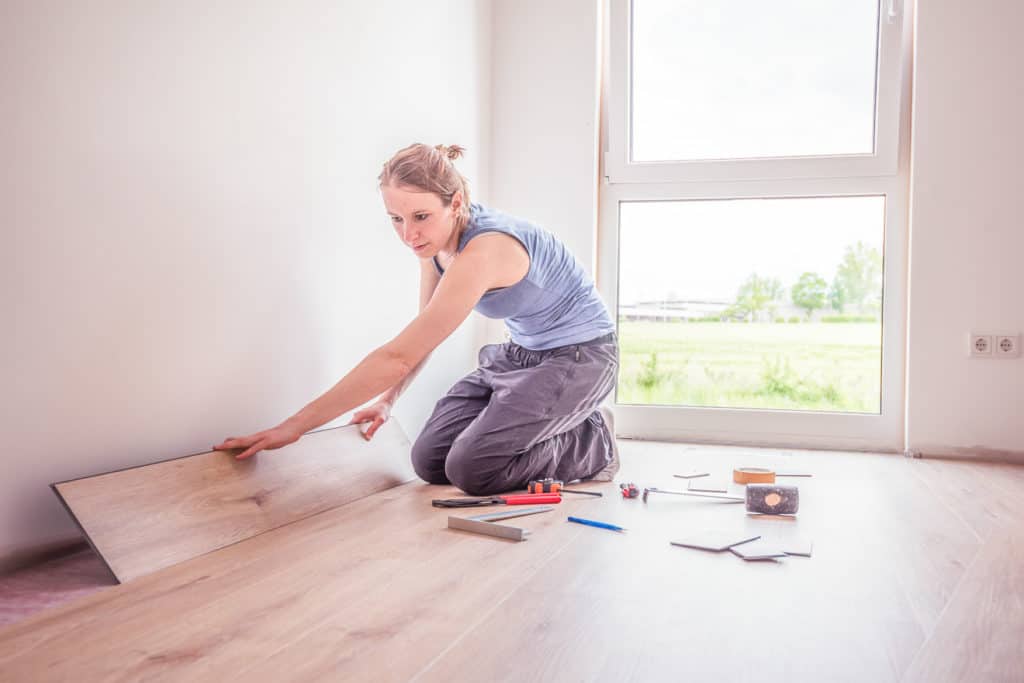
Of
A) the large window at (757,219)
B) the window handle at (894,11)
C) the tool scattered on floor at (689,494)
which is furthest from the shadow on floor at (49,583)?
the window handle at (894,11)

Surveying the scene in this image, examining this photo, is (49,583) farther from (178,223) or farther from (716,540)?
(716,540)

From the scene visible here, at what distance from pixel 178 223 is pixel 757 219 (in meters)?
2.26

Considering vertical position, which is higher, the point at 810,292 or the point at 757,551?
the point at 810,292

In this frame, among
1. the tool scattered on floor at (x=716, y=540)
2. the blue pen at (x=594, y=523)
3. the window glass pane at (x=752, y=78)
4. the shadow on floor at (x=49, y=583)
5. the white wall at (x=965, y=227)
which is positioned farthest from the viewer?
the window glass pane at (x=752, y=78)

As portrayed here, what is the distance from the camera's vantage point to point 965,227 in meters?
2.82

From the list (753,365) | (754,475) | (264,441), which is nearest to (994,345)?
(753,365)

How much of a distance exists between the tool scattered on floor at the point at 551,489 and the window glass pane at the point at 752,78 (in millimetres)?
1664

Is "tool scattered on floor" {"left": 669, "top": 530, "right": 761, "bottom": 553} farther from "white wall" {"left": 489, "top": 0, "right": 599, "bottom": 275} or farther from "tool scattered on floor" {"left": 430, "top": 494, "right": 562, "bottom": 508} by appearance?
"white wall" {"left": 489, "top": 0, "right": 599, "bottom": 275}

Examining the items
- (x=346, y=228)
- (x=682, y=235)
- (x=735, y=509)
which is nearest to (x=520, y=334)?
(x=346, y=228)

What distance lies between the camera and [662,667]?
1017 mm

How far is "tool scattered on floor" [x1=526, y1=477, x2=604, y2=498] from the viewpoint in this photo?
206 centimetres

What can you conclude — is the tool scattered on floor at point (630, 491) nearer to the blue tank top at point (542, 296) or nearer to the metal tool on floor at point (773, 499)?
the metal tool on floor at point (773, 499)

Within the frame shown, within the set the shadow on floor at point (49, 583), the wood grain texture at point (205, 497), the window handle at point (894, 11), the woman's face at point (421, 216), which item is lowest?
the shadow on floor at point (49, 583)

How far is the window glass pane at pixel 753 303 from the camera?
308 centimetres
